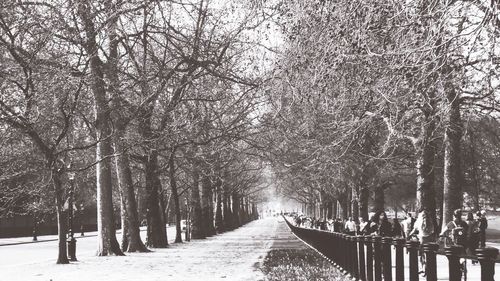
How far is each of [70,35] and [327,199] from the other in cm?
5834

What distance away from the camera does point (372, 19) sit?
10.2 metres

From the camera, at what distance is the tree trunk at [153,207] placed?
30500mm

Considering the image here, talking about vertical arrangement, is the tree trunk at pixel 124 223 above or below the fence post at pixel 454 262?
below

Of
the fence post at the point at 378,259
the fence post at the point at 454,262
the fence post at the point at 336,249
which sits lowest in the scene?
the fence post at the point at 336,249

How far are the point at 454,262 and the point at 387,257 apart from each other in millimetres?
3871

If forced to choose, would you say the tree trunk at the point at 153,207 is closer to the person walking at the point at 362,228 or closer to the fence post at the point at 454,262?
the person walking at the point at 362,228

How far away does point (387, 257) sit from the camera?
9672 mm

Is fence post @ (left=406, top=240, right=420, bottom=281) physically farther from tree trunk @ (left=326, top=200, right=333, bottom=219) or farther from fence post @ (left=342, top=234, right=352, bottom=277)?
tree trunk @ (left=326, top=200, right=333, bottom=219)

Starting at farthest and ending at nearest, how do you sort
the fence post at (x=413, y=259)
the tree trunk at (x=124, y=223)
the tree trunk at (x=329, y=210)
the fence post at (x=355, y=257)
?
1. the tree trunk at (x=329, y=210)
2. the tree trunk at (x=124, y=223)
3. the fence post at (x=355, y=257)
4. the fence post at (x=413, y=259)

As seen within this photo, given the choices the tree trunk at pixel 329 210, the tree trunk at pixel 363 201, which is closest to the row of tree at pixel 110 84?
the tree trunk at pixel 363 201

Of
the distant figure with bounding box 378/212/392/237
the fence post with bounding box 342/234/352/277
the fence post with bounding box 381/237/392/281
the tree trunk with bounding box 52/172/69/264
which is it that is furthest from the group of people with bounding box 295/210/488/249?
the tree trunk with bounding box 52/172/69/264

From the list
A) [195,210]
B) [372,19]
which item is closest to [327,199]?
[195,210]

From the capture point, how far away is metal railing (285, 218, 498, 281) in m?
5.23

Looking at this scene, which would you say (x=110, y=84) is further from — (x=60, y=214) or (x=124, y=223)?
(x=124, y=223)
